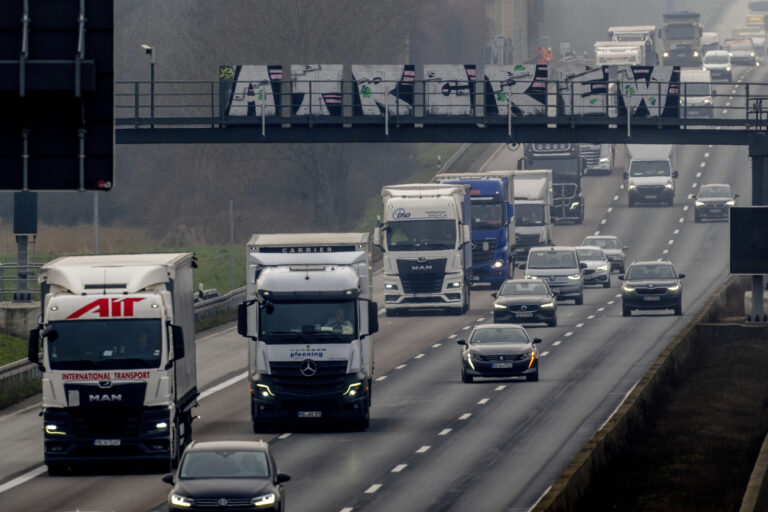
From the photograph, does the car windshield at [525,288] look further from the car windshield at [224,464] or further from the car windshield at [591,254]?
the car windshield at [224,464]

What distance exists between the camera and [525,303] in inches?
2185

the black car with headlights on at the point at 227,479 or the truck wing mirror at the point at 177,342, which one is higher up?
the truck wing mirror at the point at 177,342

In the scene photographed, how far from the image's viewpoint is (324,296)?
35.0 metres

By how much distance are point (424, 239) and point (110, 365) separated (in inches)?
1137

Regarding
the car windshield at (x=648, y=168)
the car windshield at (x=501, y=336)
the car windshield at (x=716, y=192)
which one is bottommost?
the car windshield at (x=501, y=336)

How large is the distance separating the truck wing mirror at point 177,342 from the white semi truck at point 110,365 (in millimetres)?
18

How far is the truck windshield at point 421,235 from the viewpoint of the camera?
2299 inches

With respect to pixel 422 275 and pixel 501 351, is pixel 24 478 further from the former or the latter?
pixel 422 275

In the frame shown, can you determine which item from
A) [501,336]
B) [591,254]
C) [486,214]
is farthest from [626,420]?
[591,254]

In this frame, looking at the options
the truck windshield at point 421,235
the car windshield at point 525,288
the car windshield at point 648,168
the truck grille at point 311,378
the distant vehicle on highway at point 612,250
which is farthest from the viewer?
the car windshield at point 648,168

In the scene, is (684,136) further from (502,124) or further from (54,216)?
(54,216)

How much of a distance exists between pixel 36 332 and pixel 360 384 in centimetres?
780

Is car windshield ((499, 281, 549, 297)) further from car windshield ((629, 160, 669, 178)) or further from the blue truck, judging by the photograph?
car windshield ((629, 160, 669, 178))

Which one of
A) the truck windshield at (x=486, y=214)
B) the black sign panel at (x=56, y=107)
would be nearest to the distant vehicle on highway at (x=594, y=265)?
the truck windshield at (x=486, y=214)
